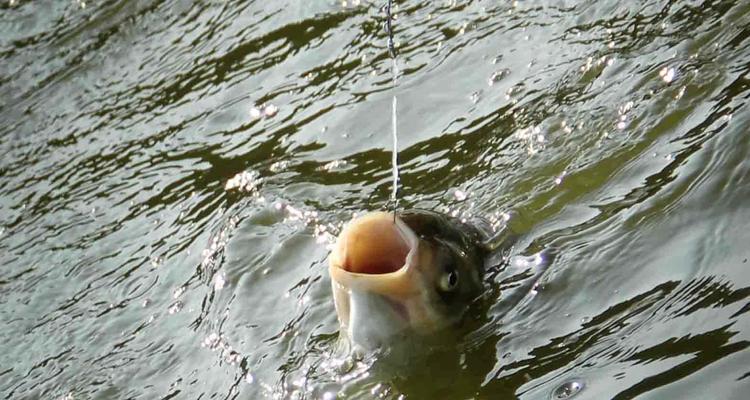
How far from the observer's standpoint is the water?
3.90 metres

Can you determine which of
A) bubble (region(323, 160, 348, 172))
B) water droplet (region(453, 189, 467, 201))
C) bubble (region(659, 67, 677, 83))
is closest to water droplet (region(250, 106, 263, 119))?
bubble (region(323, 160, 348, 172))

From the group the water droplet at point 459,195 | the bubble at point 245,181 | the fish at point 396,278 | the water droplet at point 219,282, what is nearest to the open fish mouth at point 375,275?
the fish at point 396,278

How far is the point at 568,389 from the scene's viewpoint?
11.7 ft

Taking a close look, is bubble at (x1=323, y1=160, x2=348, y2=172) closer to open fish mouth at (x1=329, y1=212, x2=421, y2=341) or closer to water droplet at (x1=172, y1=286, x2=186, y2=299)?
water droplet at (x1=172, y1=286, x2=186, y2=299)

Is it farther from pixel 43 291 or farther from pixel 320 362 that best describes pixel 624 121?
pixel 43 291

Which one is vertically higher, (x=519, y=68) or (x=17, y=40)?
(x=17, y=40)

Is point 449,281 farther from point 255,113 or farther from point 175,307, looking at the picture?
point 255,113

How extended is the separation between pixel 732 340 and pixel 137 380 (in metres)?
2.35

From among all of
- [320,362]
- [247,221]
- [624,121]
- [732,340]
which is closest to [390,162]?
[247,221]

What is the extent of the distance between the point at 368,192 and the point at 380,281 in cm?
161

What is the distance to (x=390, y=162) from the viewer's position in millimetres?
5590

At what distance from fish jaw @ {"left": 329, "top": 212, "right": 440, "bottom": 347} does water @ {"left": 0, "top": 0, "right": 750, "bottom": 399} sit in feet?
0.50

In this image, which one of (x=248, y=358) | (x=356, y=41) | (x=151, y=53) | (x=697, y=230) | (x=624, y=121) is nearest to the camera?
(x=697, y=230)

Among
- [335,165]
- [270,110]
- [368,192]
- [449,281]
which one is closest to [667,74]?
[368,192]
